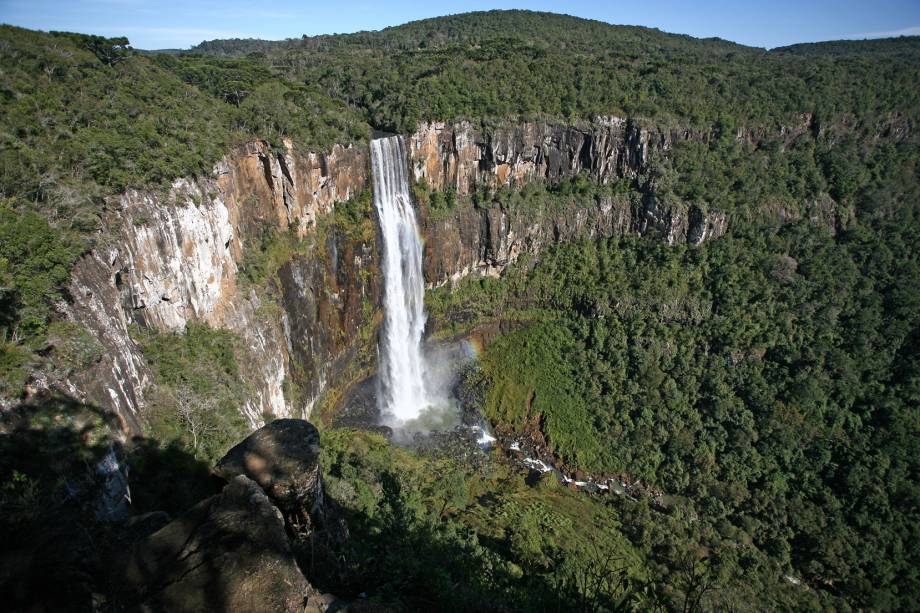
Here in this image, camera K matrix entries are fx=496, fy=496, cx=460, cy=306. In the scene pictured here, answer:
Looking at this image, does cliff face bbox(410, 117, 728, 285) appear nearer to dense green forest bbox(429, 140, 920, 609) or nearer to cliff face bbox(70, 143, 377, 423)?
dense green forest bbox(429, 140, 920, 609)

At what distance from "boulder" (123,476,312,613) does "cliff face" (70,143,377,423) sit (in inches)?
209

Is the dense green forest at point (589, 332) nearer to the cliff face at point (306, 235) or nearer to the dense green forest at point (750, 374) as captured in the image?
the dense green forest at point (750, 374)

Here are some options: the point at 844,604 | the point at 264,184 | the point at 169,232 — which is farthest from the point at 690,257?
the point at 169,232

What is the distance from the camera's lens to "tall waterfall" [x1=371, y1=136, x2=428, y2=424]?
26.7m

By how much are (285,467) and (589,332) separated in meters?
25.2

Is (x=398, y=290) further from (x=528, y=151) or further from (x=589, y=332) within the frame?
(x=528, y=151)

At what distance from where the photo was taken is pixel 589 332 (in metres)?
30.4

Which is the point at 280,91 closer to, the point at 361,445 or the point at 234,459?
the point at 361,445

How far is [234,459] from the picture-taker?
789 cm

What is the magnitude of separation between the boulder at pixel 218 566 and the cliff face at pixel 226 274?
209 inches

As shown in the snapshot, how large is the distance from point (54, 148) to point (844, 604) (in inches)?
1205

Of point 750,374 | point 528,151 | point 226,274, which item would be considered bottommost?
point 750,374

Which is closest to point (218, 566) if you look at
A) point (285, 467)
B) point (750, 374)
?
point (285, 467)

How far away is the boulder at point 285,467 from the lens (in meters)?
7.39
